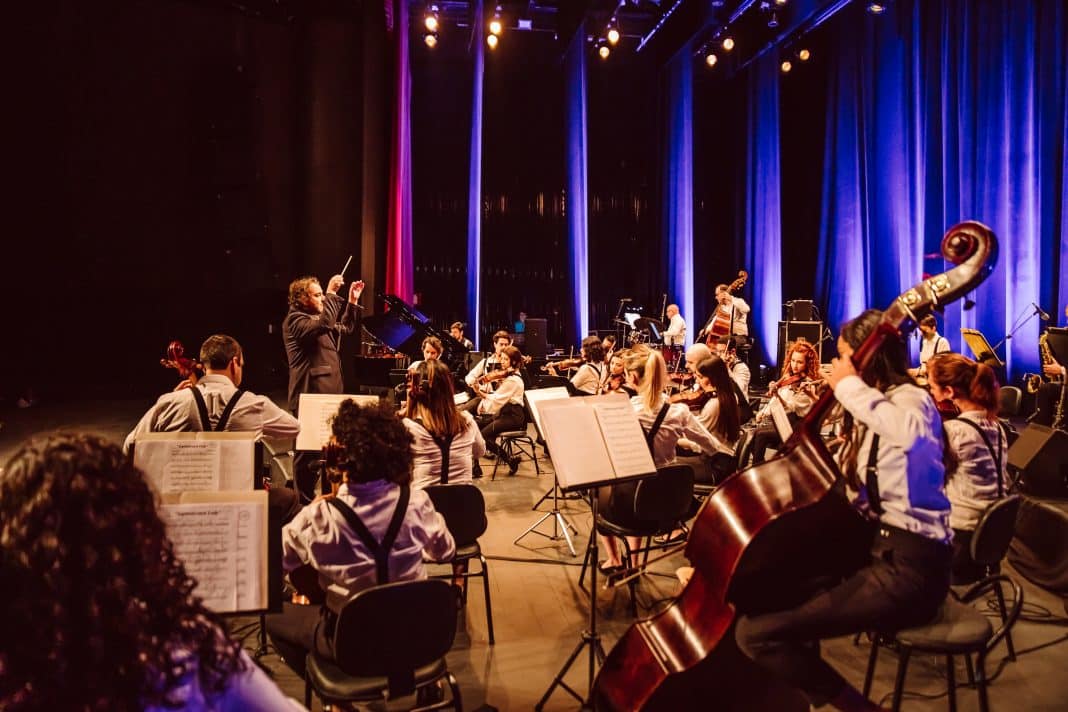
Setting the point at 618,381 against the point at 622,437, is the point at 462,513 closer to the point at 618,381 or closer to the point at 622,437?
the point at 622,437

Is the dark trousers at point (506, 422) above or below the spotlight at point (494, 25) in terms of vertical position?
below

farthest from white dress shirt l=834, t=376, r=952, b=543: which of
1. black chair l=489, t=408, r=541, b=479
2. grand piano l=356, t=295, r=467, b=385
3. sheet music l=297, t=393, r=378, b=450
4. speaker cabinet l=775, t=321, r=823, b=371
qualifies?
speaker cabinet l=775, t=321, r=823, b=371

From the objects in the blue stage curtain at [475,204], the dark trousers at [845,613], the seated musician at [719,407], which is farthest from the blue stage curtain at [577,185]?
the dark trousers at [845,613]

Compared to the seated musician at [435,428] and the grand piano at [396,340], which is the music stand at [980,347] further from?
the seated musician at [435,428]

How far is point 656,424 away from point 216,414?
2.28 metres

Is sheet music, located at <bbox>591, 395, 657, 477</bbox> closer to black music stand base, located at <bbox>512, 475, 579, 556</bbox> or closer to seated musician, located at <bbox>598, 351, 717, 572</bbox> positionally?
seated musician, located at <bbox>598, 351, 717, 572</bbox>

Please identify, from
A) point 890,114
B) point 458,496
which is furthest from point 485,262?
point 458,496

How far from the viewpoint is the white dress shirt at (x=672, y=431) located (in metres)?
3.87

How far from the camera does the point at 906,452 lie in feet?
7.02

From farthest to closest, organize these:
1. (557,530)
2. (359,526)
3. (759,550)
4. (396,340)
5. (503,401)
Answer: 1. (396,340)
2. (503,401)
3. (557,530)
4. (359,526)
5. (759,550)

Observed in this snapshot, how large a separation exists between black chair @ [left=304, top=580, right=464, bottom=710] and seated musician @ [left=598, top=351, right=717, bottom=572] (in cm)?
165

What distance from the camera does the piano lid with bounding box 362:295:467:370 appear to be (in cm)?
833

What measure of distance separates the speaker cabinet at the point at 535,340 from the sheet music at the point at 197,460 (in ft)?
29.3

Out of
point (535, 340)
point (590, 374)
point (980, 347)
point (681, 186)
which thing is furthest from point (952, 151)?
point (590, 374)
